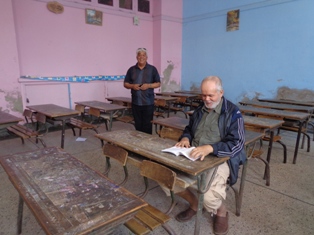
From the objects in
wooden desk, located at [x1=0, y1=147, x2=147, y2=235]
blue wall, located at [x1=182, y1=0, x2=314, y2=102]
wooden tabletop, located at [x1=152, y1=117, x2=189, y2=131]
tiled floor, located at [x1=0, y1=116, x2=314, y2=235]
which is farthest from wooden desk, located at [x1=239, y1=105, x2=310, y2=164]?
wooden desk, located at [x1=0, y1=147, x2=147, y2=235]

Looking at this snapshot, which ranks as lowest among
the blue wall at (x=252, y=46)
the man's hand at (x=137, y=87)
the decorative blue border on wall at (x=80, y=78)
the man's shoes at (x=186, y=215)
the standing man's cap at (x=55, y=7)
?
the man's shoes at (x=186, y=215)

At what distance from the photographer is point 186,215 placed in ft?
6.86

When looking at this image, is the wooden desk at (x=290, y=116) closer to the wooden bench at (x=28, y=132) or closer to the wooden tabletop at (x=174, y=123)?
the wooden tabletop at (x=174, y=123)

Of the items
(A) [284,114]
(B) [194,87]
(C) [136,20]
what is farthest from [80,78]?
(A) [284,114]

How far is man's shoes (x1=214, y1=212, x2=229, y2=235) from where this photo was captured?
1.91m

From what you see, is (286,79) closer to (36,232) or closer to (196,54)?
(196,54)

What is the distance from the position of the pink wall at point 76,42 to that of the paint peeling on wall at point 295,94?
11.1 ft

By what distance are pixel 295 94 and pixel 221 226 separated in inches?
185

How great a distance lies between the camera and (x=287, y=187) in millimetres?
2689

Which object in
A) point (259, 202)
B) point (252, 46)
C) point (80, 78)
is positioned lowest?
point (259, 202)

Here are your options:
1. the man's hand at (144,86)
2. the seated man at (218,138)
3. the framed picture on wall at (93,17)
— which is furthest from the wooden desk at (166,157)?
the framed picture on wall at (93,17)

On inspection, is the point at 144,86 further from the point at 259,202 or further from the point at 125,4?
the point at 125,4

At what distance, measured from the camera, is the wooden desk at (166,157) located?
1.48 metres

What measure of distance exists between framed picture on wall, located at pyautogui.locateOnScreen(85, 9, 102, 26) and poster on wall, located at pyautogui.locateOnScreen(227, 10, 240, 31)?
3.58 m
